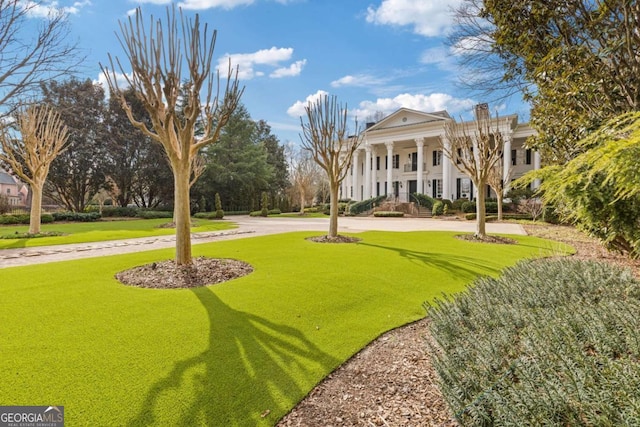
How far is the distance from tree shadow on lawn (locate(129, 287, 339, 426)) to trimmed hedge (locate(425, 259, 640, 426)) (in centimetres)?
122

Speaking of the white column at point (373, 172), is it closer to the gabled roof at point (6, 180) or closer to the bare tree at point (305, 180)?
the bare tree at point (305, 180)

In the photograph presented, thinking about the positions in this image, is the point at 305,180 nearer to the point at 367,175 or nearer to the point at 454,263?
the point at 367,175

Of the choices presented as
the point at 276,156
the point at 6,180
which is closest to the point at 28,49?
the point at 276,156

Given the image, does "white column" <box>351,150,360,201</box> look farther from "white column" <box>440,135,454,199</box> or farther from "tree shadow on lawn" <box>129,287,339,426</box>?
"tree shadow on lawn" <box>129,287,339,426</box>

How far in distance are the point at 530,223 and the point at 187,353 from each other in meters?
22.5

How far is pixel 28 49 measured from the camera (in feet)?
42.9

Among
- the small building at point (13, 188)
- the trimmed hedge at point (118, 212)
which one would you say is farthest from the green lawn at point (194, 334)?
the small building at point (13, 188)

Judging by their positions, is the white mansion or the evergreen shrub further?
the white mansion

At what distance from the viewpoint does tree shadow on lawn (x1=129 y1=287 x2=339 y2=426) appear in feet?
7.56

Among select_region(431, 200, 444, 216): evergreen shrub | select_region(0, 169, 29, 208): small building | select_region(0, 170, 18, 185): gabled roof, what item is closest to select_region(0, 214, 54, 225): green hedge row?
select_region(431, 200, 444, 216): evergreen shrub

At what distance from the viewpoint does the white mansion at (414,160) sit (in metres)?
28.4

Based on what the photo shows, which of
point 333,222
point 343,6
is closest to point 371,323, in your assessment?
point 333,222

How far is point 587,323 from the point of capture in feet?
8.75

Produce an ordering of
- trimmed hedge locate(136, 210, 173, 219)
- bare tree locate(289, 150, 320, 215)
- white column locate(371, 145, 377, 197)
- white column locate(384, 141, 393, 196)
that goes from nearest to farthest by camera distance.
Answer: trimmed hedge locate(136, 210, 173, 219) → white column locate(384, 141, 393, 196) → bare tree locate(289, 150, 320, 215) → white column locate(371, 145, 377, 197)
